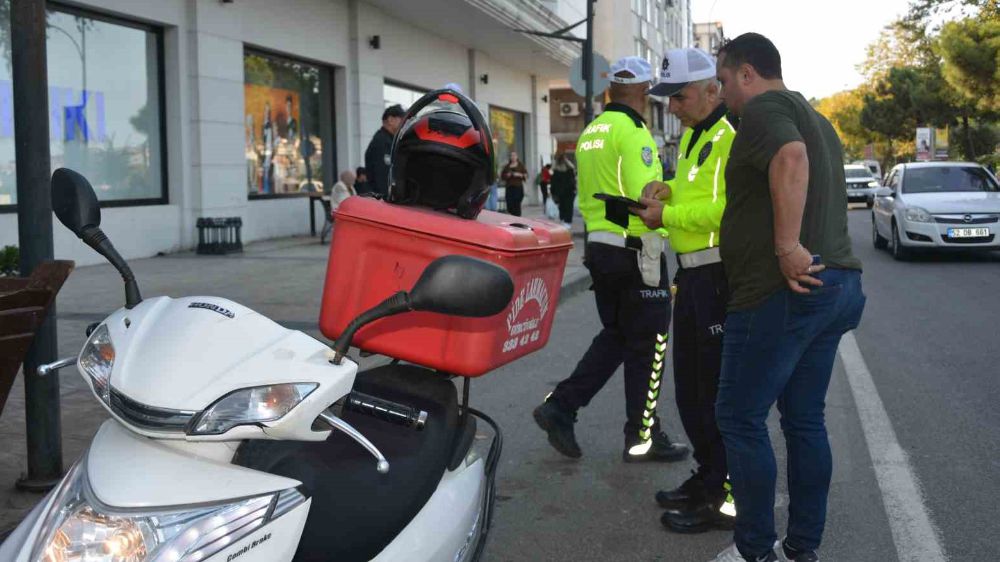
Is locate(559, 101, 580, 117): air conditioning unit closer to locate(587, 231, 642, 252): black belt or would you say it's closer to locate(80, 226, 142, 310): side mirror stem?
locate(587, 231, 642, 252): black belt

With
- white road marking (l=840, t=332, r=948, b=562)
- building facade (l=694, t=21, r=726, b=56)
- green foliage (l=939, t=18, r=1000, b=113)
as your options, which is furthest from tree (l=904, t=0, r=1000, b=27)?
building facade (l=694, t=21, r=726, b=56)

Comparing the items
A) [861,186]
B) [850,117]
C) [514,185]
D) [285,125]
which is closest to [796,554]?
[285,125]

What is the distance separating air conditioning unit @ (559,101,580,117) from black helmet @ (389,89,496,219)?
45.5 meters

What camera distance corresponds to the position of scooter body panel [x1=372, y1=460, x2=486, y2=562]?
7.52ft

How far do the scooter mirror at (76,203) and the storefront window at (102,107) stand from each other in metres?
10.8

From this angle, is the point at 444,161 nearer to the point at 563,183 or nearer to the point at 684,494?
the point at 684,494

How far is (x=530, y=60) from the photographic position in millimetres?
30391

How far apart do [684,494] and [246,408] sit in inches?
114

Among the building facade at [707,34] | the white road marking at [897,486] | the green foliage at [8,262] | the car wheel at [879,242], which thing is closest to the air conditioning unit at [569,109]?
the car wheel at [879,242]

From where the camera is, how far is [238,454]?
2113mm

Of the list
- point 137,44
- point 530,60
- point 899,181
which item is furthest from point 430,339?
point 530,60

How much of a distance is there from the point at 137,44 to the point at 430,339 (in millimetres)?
13467

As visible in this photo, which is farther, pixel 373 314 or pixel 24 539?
pixel 373 314

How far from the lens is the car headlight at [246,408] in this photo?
198 centimetres
